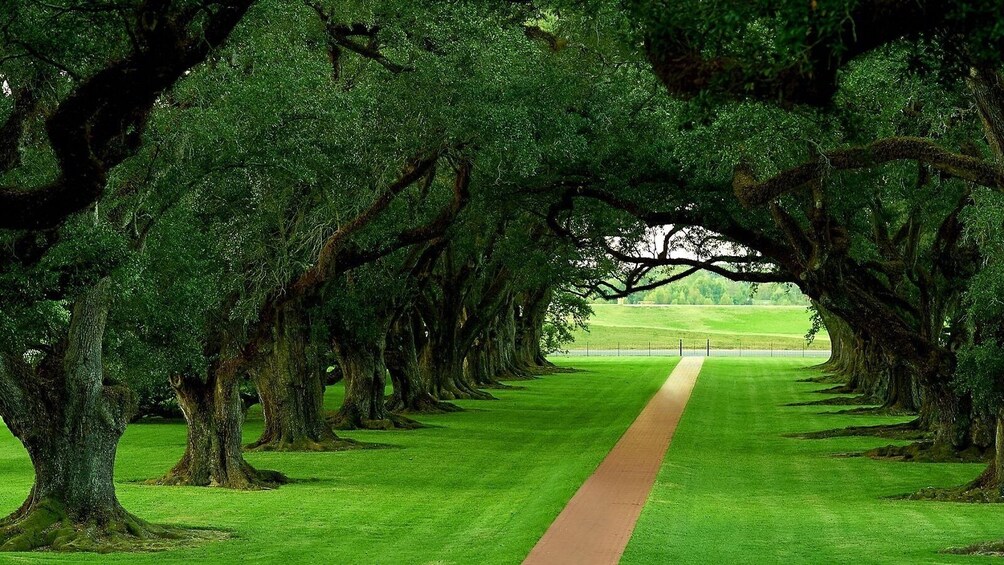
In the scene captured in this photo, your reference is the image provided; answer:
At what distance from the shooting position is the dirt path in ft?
53.7

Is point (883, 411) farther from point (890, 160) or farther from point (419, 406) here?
point (890, 160)

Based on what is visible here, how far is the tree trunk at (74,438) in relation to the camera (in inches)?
683

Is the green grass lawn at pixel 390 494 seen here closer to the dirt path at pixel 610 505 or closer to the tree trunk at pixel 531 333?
the dirt path at pixel 610 505

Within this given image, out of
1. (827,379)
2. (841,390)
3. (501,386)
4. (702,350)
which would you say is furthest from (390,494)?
(702,350)

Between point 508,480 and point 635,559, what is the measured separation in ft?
36.4

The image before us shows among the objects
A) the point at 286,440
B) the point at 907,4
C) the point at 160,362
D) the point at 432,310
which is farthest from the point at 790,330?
the point at 907,4

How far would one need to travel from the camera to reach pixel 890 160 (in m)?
17.0

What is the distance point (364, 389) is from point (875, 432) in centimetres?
1528

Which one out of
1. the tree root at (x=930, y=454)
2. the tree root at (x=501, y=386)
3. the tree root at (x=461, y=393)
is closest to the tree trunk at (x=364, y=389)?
the tree root at (x=461, y=393)

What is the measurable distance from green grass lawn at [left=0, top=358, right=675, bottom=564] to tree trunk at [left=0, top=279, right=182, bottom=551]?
1090 millimetres

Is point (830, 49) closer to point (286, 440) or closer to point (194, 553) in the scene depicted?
point (194, 553)

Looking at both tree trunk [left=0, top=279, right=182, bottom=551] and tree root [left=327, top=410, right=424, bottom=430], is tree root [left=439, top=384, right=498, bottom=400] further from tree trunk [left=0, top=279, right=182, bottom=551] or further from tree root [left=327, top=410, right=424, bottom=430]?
tree trunk [left=0, top=279, right=182, bottom=551]

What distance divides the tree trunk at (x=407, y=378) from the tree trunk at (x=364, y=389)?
343 cm

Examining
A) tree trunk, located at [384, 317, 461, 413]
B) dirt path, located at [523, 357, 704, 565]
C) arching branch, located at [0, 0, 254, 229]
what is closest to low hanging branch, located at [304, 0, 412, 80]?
dirt path, located at [523, 357, 704, 565]
